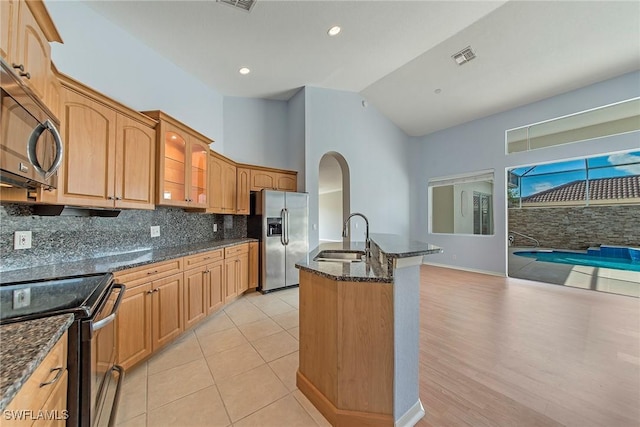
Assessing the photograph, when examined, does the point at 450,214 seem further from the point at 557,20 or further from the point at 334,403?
the point at 334,403

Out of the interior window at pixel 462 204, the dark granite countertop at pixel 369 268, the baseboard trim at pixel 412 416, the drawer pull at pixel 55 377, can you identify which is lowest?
the baseboard trim at pixel 412 416

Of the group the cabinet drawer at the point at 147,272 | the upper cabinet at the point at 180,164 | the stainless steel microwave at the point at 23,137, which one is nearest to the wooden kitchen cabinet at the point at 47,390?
the stainless steel microwave at the point at 23,137

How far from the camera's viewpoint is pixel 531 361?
77.8 inches

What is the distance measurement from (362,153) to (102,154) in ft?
14.5

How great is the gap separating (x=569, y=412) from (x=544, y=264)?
6.55 m

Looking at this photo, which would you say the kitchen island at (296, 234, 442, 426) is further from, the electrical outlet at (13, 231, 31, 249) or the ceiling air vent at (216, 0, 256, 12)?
the ceiling air vent at (216, 0, 256, 12)

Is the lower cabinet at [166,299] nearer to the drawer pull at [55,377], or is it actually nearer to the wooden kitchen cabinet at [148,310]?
the wooden kitchen cabinet at [148,310]

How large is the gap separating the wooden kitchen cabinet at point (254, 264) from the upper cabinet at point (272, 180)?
3.28ft

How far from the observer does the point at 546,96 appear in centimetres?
433

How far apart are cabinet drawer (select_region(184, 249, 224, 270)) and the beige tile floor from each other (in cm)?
73

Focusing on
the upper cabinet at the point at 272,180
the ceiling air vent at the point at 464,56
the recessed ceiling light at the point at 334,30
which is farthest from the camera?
the upper cabinet at the point at 272,180

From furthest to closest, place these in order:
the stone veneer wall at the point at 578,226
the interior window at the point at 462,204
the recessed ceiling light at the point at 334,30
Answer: the stone veneer wall at the point at 578,226
the interior window at the point at 462,204
the recessed ceiling light at the point at 334,30

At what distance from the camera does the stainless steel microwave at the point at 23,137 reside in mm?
902

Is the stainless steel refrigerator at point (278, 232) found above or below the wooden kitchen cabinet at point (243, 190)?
below
